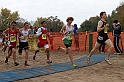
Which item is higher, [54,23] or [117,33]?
[54,23]

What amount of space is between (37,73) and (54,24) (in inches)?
2695

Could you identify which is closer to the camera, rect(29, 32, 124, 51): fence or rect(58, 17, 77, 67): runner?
rect(58, 17, 77, 67): runner

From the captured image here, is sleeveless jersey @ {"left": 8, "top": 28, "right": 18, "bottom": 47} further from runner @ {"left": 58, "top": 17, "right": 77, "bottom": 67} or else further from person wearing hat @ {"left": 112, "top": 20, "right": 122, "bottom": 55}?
person wearing hat @ {"left": 112, "top": 20, "right": 122, "bottom": 55}

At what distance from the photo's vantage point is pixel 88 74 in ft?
23.0

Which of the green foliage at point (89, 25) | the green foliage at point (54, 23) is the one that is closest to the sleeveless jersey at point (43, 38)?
the green foliage at point (89, 25)

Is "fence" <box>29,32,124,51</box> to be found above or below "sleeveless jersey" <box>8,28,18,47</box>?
below

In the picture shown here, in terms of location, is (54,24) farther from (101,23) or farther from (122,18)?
(101,23)

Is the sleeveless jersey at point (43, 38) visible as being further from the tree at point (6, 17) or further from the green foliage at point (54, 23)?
the green foliage at point (54, 23)

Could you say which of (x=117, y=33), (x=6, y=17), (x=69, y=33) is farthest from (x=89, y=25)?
(x=69, y=33)

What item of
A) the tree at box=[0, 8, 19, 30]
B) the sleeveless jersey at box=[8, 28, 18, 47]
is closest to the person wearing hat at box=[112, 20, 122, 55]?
the sleeveless jersey at box=[8, 28, 18, 47]

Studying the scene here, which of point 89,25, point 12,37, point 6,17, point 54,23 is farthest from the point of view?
point 54,23

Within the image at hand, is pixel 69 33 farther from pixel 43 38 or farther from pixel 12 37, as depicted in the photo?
pixel 12 37

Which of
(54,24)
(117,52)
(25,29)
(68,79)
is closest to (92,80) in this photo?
(68,79)

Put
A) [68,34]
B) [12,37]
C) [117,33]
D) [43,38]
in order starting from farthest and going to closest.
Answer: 1. [117,33]
2. [43,38]
3. [12,37]
4. [68,34]
